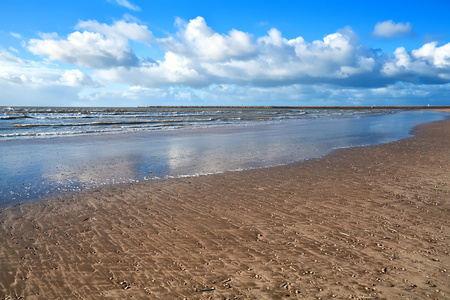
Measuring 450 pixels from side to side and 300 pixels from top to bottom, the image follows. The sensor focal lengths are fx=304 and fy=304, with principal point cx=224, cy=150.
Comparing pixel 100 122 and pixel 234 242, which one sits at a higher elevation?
pixel 100 122

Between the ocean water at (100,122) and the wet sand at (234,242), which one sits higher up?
the ocean water at (100,122)

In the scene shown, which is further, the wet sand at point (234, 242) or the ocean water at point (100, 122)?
the ocean water at point (100, 122)

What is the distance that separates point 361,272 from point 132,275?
11.4ft

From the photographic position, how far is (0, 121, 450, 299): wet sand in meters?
4.31

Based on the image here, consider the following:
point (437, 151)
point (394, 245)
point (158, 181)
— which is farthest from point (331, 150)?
point (394, 245)

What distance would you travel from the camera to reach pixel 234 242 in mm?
5621

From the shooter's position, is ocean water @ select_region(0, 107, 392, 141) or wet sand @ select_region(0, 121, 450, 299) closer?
wet sand @ select_region(0, 121, 450, 299)

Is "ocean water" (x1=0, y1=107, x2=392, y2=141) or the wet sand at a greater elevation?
"ocean water" (x1=0, y1=107, x2=392, y2=141)

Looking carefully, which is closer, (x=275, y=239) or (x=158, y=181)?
(x=275, y=239)

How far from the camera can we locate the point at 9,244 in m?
5.66

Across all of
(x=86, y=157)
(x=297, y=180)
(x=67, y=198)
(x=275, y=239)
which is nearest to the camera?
(x=275, y=239)

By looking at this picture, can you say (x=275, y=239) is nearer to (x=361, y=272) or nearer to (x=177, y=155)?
(x=361, y=272)

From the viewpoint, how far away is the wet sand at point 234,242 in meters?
4.31

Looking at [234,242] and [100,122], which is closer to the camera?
[234,242]
